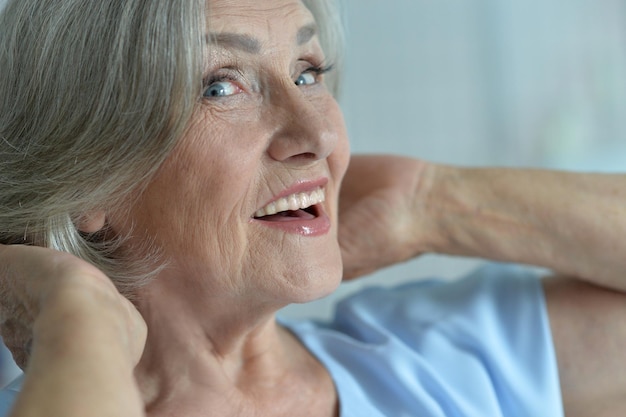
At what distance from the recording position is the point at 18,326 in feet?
3.24

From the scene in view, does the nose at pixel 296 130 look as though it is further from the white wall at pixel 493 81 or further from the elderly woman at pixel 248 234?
the white wall at pixel 493 81

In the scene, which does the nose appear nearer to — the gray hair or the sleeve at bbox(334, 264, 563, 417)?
the gray hair

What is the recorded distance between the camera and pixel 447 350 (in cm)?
142

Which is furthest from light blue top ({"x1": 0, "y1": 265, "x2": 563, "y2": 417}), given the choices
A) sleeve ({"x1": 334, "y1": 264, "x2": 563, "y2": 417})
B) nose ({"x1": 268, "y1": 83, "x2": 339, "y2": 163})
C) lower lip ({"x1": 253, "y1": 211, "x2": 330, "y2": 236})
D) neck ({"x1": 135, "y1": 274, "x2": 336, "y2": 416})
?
nose ({"x1": 268, "y1": 83, "x2": 339, "y2": 163})

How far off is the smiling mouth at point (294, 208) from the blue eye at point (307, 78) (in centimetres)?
18

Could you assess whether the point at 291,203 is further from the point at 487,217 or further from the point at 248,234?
the point at 487,217

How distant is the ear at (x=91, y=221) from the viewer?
1.19 m

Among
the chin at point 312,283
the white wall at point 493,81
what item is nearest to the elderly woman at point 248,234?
the chin at point 312,283

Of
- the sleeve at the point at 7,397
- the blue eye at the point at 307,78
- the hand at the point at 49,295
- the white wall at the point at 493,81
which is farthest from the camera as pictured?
the white wall at the point at 493,81

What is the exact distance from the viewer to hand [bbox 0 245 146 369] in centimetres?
84

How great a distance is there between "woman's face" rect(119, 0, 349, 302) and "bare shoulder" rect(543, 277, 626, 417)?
471 millimetres

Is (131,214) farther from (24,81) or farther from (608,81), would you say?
(608,81)

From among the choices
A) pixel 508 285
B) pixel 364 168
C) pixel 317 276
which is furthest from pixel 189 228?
pixel 508 285

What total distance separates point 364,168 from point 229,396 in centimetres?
54
